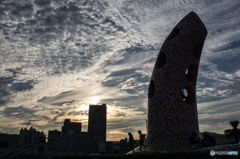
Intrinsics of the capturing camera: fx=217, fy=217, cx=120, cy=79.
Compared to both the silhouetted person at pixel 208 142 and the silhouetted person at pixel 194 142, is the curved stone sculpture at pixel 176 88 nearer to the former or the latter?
the silhouetted person at pixel 194 142

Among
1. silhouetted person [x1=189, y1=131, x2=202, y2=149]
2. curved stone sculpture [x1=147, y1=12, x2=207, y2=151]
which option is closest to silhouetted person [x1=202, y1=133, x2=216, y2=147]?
silhouetted person [x1=189, y1=131, x2=202, y2=149]

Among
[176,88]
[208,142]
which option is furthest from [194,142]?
[176,88]

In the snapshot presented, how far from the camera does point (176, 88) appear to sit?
16.9 meters

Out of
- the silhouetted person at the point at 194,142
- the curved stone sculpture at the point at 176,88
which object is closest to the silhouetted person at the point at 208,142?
the silhouetted person at the point at 194,142

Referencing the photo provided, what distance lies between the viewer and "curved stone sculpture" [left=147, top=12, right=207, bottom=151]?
1612 centimetres

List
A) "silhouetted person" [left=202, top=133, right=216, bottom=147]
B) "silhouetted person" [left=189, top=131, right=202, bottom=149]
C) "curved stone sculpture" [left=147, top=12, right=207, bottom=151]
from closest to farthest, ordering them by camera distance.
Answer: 1. "silhouetted person" [left=189, top=131, right=202, bottom=149]
2. "silhouetted person" [left=202, top=133, right=216, bottom=147]
3. "curved stone sculpture" [left=147, top=12, right=207, bottom=151]

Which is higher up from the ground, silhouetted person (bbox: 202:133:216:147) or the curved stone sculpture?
the curved stone sculpture

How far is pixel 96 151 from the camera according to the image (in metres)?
14.3

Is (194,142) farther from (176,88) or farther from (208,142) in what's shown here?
(176,88)

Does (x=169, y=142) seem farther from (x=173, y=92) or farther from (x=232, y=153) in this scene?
(x=232, y=153)

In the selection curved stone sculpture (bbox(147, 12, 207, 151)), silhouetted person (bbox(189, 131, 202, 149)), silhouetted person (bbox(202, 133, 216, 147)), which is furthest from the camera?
curved stone sculpture (bbox(147, 12, 207, 151))

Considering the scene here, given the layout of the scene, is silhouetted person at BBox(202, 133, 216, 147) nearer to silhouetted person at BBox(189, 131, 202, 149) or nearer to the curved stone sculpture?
silhouetted person at BBox(189, 131, 202, 149)

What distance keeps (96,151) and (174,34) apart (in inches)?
448

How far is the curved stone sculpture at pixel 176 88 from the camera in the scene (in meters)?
16.1
